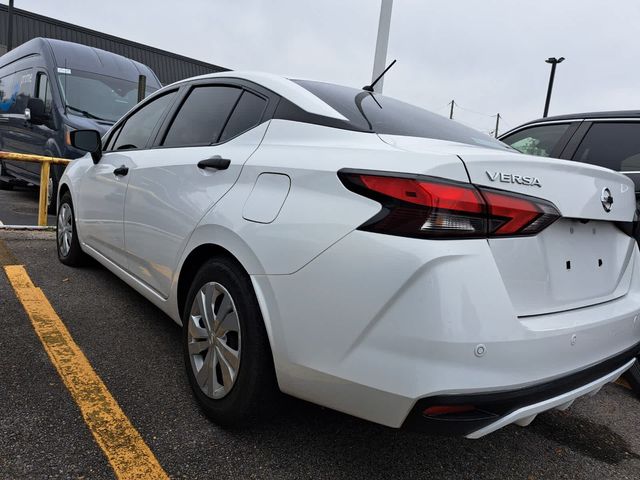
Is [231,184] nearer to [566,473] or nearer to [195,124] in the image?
[195,124]

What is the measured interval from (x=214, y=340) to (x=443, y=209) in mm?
1127

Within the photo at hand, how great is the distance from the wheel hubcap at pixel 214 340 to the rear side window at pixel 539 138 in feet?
8.20

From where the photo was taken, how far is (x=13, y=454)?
5.89 feet

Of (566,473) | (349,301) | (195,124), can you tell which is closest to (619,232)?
(566,473)

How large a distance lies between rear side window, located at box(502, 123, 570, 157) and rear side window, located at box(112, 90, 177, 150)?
2442 mm

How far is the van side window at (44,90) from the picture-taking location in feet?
22.9

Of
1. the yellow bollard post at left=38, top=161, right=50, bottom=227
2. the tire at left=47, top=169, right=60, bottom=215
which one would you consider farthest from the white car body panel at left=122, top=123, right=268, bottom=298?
the tire at left=47, top=169, right=60, bottom=215

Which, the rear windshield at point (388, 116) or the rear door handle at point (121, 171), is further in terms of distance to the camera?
the rear door handle at point (121, 171)

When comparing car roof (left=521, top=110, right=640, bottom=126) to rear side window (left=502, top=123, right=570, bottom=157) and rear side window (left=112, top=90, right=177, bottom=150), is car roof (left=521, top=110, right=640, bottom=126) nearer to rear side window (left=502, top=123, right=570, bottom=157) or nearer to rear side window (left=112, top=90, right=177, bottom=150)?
rear side window (left=502, top=123, right=570, bottom=157)

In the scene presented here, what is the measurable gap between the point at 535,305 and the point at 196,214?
142 cm

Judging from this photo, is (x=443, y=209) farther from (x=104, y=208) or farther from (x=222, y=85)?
(x=104, y=208)

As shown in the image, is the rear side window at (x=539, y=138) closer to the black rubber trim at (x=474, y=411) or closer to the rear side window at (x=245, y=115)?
the rear side window at (x=245, y=115)

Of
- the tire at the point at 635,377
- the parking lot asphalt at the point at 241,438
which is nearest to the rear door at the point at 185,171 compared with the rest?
the parking lot asphalt at the point at 241,438

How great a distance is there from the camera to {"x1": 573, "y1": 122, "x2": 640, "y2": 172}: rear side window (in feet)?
10.4
